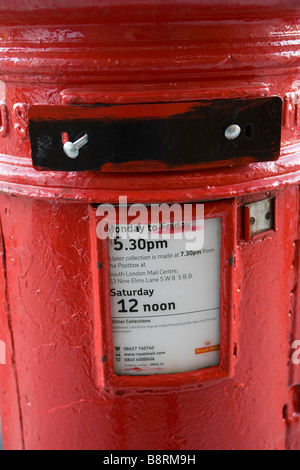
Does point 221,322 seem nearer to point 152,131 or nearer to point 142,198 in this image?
point 142,198

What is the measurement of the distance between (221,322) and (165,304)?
0.16 meters

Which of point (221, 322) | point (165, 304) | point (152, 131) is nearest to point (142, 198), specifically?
point (152, 131)

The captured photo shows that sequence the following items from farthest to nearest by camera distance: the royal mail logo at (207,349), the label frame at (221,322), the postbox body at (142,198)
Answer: the royal mail logo at (207,349)
the label frame at (221,322)
the postbox body at (142,198)

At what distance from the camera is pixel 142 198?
1.18m

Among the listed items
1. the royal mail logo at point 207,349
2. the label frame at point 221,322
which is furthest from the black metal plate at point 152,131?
the royal mail logo at point 207,349

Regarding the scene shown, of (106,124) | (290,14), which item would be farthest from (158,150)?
(290,14)

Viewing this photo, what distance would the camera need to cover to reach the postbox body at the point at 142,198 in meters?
1.11

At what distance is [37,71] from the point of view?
1.14m

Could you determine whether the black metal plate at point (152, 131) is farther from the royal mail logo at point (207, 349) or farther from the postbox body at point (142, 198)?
the royal mail logo at point (207, 349)

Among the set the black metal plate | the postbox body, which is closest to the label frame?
the postbox body

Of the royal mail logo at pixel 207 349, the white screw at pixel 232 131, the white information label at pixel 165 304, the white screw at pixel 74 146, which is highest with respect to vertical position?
the white screw at pixel 232 131

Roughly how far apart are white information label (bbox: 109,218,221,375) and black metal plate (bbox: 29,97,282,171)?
8.1 inches

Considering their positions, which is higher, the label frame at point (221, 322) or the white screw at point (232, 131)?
the white screw at point (232, 131)

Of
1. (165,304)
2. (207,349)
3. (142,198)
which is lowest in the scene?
(207,349)
